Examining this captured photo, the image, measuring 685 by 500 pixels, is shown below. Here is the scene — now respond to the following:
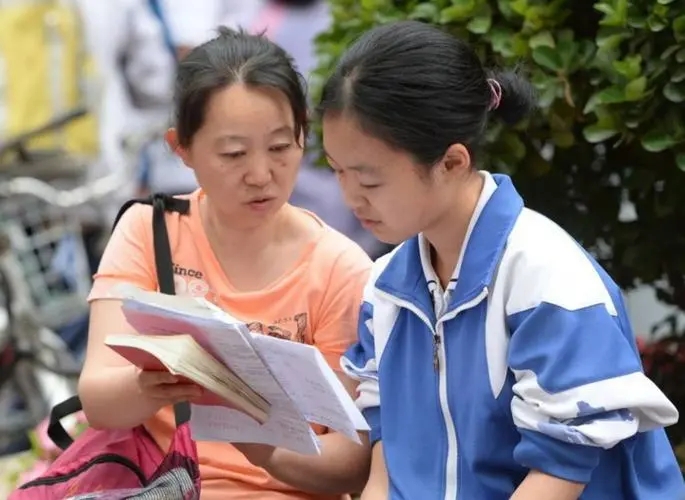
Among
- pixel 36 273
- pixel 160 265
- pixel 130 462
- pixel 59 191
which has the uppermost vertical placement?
pixel 160 265

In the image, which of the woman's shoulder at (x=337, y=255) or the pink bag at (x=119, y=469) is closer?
the pink bag at (x=119, y=469)

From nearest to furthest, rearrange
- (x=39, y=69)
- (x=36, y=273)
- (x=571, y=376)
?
(x=571, y=376), (x=36, y=273), (x=39, y=69)

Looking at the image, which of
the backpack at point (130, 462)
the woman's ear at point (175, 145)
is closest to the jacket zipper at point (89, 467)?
the backpack at point (130, 462)

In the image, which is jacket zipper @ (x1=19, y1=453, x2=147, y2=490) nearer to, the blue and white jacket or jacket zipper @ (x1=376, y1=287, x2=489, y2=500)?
the blue and white jacket

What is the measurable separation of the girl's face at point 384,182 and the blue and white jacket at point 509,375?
8 centimetres

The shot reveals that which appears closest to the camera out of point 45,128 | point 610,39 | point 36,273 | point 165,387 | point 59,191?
point 165,387

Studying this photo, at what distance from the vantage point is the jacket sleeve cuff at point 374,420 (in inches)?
77.2

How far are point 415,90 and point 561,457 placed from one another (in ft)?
1.77

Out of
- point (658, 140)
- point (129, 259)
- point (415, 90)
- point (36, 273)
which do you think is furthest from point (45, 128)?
point (415, 90)

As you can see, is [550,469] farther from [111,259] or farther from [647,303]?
[647,303]

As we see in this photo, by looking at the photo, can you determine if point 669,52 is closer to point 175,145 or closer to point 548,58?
point 548,58

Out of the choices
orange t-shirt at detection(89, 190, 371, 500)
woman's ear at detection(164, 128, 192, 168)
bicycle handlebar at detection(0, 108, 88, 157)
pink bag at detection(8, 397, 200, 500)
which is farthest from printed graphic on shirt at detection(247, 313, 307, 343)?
bicycle handlebar at detection(0, 108, 88, 157)

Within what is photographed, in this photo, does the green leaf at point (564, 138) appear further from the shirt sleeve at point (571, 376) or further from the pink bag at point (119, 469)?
the pink bag at point (119, 469)

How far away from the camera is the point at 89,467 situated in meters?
2.02
